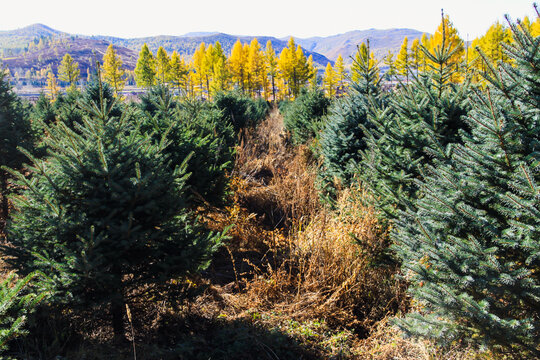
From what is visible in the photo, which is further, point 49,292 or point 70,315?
point 70,315

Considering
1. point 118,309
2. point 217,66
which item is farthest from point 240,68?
point 118,309

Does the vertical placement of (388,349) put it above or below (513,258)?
below

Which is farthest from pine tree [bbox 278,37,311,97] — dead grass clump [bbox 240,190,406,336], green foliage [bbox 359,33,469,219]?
dead grass clump [bbox 240,190,406,336]

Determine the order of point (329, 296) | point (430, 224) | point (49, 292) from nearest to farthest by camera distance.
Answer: point (49, 292), point (430, 224), point (329, 296)

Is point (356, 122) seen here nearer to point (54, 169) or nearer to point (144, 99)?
point (54, 169)

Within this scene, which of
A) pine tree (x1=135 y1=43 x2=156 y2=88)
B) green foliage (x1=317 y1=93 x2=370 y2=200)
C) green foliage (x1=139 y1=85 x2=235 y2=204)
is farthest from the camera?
pine tree (x1=135 y1=43 x2=156 y2=88)

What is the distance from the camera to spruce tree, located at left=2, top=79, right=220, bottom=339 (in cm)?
254

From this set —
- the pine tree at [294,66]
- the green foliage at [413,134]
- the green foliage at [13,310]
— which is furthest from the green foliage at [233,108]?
the pine tree at [294,66]

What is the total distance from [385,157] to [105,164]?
122 inches

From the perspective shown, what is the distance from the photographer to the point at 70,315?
284cm

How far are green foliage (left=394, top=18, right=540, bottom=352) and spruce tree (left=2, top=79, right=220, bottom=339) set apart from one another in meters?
2.03

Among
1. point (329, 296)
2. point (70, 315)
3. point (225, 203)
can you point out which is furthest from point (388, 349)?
point (225, 203)

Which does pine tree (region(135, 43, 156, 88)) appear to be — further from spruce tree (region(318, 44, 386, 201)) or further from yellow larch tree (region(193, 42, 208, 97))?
spruce tree (region(318, 44, 386, 201))

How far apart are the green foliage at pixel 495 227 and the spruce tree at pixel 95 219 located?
203cm
